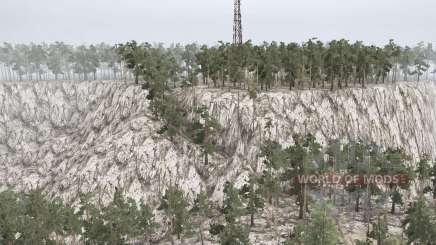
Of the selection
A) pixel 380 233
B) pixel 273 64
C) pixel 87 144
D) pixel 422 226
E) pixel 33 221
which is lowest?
pixel 380 233

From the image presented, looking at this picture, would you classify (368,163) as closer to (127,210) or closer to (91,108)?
(127,210)

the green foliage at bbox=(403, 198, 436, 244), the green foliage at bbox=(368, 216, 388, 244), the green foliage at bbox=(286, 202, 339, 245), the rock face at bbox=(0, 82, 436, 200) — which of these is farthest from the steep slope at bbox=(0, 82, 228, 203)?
the green foliage at bbox=(286, 202, 339, 245)

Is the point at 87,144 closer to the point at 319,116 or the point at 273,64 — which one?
the point at 273,64

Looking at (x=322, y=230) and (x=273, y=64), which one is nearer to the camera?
(x=322, y=230)

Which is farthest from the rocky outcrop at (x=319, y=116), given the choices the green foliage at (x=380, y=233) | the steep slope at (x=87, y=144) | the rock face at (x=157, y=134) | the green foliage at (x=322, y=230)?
the green foliage at (x=322, y=230)

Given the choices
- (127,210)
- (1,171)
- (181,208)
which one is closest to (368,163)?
(181,208)

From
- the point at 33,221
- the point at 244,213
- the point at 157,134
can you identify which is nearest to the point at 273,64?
the point at 157,134
